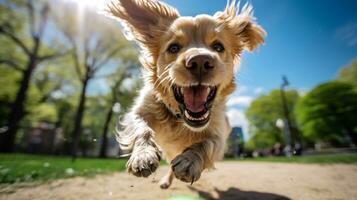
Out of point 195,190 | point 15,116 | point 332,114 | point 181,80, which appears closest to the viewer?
point 181,80

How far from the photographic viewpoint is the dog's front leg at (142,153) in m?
2.61

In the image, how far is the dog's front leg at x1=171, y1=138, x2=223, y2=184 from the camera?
258 cm

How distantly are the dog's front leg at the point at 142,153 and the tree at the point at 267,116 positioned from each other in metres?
51.6

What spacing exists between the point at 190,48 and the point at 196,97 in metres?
0.63

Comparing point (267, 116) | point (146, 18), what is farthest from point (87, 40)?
point (267, 116)

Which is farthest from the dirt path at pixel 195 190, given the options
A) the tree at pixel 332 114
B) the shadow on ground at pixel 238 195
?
the tree at pixel 332 114

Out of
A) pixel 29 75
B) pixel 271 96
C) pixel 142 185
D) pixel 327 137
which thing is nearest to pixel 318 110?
pixel 327 137

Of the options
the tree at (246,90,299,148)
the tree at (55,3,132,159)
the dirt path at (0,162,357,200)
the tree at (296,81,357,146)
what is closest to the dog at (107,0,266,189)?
the dirt path at (0,162,357,200)

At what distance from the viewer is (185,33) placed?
3680 mm

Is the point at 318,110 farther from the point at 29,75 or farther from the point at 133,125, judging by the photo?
the point at 133,125

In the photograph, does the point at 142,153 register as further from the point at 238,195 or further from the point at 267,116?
the point at 267,116

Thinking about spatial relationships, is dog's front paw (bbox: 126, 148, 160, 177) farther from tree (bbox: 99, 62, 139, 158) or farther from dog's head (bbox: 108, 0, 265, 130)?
tree (bbox: 99, 62, 139, 158)

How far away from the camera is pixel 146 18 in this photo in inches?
174

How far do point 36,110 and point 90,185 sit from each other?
95.4 feet
